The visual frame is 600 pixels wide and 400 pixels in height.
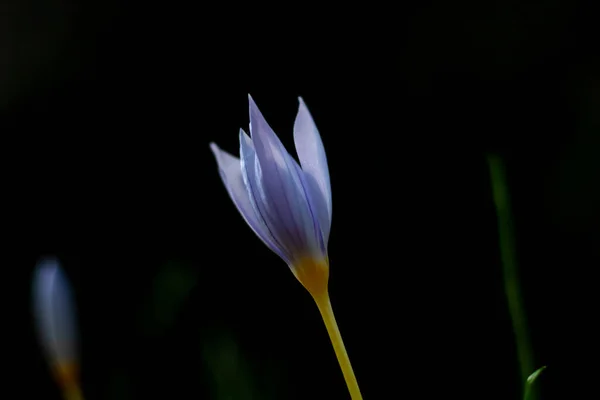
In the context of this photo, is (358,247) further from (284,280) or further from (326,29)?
(326,29)

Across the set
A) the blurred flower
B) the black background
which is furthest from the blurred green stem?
the black background

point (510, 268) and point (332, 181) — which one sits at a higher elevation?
point (332, 181)

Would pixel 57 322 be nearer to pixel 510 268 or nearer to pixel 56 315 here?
pixel 56 315

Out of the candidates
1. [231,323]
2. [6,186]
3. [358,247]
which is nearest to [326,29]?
[358,247]

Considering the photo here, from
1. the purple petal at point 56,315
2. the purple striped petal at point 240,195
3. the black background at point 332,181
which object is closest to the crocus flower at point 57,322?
the purple petal at point 56,315

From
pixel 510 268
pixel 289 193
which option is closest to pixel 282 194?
pixel 289 193

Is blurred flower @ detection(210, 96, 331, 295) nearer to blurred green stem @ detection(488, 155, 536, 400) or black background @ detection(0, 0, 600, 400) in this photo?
blurred green stem @ detection(488, 155, 536, 400)
